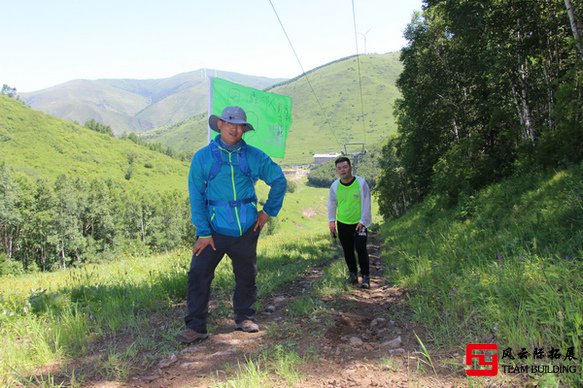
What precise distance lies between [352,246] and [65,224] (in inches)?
3220

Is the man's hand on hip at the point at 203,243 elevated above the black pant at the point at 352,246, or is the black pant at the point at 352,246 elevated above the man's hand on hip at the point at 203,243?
the man's hand on hip at the point at 203,243

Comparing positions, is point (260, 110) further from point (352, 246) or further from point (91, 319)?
point (91, 319)

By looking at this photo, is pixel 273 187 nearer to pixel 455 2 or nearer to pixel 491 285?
pixel 491 285

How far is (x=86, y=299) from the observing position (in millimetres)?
5309

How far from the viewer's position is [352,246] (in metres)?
6.97

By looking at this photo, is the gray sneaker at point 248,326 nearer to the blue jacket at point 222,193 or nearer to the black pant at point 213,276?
the black pant at point 213,276

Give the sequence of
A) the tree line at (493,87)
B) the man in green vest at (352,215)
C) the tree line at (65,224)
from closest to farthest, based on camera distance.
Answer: the man in green vest at (352,215) < the tree line at (493,87) < the tree line at (65,224)

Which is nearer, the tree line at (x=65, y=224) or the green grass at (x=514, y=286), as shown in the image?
the green grass at (x=514, y=286)

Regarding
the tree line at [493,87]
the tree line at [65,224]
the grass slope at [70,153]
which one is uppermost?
the grass slope at [70,153]

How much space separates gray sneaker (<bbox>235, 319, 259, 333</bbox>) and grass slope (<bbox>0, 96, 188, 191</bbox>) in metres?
127

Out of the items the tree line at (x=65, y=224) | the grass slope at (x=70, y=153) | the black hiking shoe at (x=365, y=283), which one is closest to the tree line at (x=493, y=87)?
the black hiking shoe at (x=365, y=283)

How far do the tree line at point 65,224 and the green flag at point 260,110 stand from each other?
206 feet

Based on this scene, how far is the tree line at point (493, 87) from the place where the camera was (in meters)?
11.8

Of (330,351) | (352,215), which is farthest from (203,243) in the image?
(352,215)
